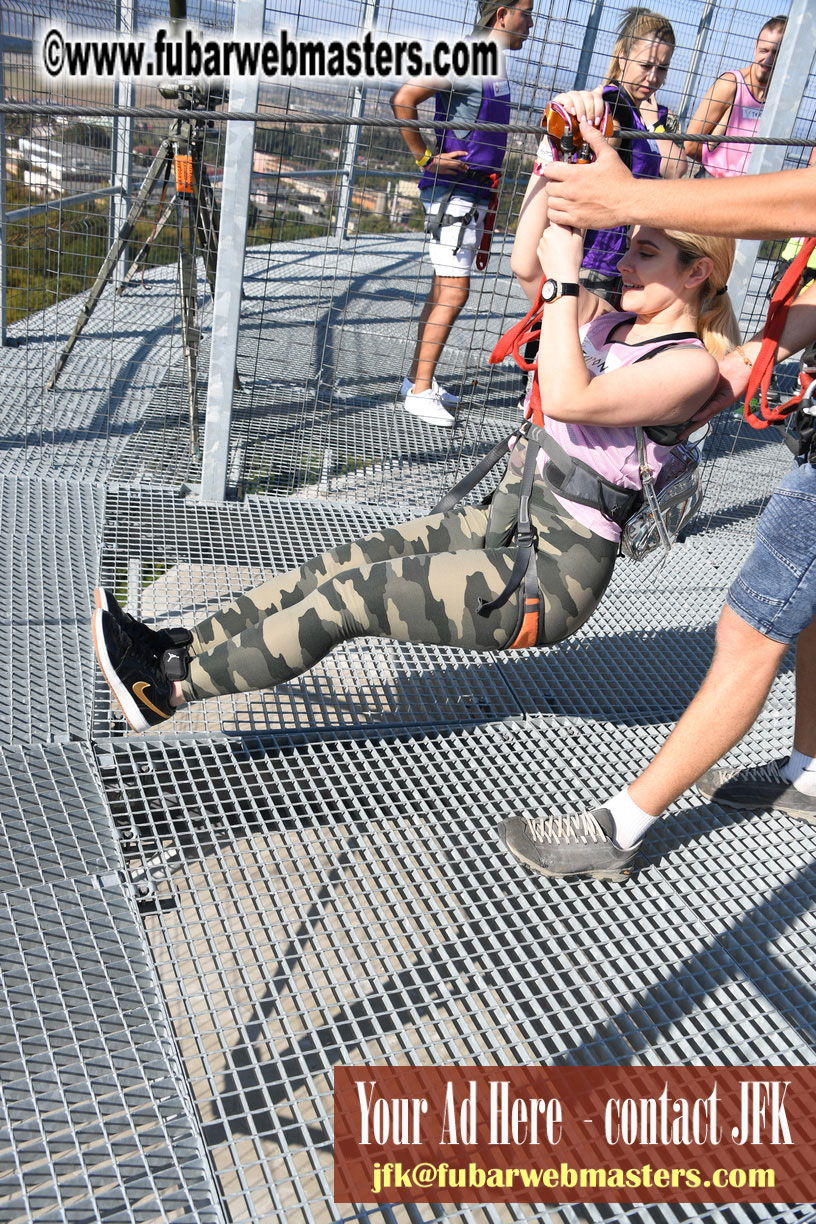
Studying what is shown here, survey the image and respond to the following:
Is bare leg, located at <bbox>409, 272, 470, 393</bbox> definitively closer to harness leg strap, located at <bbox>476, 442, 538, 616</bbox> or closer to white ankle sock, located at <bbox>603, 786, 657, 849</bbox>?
harness leg strap, located at <bbox>476, 442, 538, 616</bbox>

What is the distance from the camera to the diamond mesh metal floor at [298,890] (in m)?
1.44

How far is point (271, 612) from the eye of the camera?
2107mm

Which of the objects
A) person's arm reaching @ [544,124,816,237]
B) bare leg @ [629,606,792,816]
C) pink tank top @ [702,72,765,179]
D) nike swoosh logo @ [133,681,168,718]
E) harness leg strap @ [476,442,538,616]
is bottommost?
nike swoosh logo @ [133,681,168,718]

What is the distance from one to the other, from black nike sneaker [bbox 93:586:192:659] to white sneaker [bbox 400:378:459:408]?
2627mm

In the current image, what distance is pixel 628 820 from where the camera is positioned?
193 cm

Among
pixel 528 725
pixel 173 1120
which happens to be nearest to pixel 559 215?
pixel 528 725

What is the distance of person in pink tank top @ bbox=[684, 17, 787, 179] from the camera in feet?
13.2

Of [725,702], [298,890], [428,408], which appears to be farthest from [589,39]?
[298,890]

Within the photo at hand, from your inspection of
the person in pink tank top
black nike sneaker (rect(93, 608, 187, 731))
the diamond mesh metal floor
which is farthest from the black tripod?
the person in pink tank top

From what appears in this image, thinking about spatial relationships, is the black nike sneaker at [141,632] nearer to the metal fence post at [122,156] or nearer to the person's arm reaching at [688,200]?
the person's arm reaching at [688,200]

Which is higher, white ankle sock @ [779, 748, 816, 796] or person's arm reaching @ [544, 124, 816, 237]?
person's arm reaching @ [544, 124, 816, 237]

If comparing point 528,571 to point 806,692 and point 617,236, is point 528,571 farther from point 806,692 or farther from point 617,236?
point 617,236

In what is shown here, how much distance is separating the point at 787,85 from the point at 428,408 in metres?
1.91

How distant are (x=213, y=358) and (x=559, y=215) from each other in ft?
5.39
